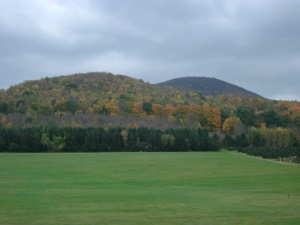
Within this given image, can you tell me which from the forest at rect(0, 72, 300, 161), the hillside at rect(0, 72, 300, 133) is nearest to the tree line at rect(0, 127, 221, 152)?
the forest at rect(0, 72, 300, 161)

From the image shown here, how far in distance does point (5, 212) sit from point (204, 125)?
130708 millimetres

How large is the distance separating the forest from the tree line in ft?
0.80

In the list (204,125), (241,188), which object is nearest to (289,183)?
→ (241,188)

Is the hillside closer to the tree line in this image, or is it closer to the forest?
the forest

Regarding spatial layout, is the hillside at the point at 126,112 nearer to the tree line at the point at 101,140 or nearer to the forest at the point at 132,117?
the forest at the point at 132,117

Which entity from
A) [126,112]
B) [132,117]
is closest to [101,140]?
[132,117]

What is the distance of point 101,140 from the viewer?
354 ft

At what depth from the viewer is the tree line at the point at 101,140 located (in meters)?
99.9

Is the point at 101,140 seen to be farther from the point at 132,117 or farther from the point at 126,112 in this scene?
the point at 126,112

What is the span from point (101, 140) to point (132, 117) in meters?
37.5

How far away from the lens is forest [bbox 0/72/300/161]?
110m

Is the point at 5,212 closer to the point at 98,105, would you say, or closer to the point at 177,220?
the point at 177,220

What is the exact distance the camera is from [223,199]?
22234mm

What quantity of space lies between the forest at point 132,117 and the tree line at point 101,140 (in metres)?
0.24
